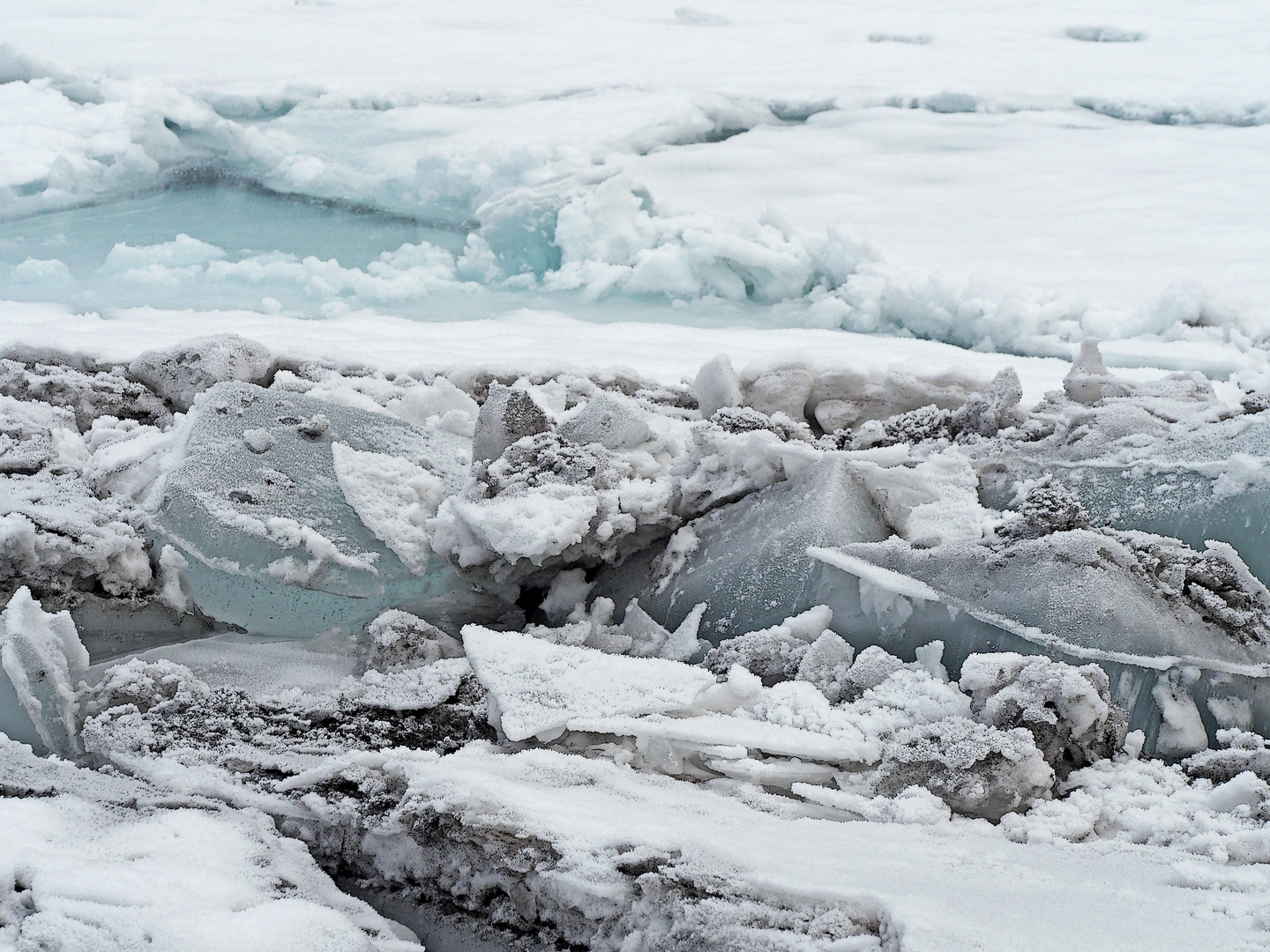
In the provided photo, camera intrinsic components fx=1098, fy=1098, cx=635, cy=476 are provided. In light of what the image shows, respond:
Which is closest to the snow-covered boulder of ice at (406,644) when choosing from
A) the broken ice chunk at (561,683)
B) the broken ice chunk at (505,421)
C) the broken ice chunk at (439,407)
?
the broken ice chunk at (561,683)

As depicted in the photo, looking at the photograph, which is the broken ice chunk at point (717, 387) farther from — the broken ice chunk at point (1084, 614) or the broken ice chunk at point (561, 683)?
the broken ice chunk at point (561, 683)

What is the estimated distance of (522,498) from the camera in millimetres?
2041

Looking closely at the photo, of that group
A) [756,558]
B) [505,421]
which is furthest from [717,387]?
[756,558]

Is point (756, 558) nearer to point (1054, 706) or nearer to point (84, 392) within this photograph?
point (1054, 706)

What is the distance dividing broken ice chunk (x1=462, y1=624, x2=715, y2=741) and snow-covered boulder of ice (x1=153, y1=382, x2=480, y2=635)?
1.54 feet

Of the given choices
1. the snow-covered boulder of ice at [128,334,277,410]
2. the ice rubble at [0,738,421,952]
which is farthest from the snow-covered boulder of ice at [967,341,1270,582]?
the snow-covered boulder of ice at [128,334,277,410]

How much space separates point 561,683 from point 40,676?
79 centimetres

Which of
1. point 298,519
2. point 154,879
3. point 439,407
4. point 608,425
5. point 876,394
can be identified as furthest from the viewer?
point 876,394

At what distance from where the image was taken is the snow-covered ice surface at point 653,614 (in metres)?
1.11

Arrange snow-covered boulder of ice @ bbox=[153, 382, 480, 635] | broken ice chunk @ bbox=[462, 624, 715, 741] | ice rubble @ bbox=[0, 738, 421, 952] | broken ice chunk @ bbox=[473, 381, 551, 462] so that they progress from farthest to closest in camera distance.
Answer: broken ice chunk @ bbox=[473, 381, 551, 462]
snow-covered boulder of ice @ bbox=[153, 382, 480, 635]
broken ice chunk @ bbox=[462, 624, 715, 741]
ice rubble @ bbox=[0, 738, 421, 952]

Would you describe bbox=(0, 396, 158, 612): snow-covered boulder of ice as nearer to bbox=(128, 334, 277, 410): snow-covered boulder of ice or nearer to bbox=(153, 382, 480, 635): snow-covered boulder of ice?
bbox=(153, 382, 480, 635): snow-covered boulder of ice

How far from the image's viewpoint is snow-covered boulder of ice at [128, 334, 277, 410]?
2803 mm

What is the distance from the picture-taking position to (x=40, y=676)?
1648 mm

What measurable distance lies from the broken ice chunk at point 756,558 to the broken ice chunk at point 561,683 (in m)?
0.29
